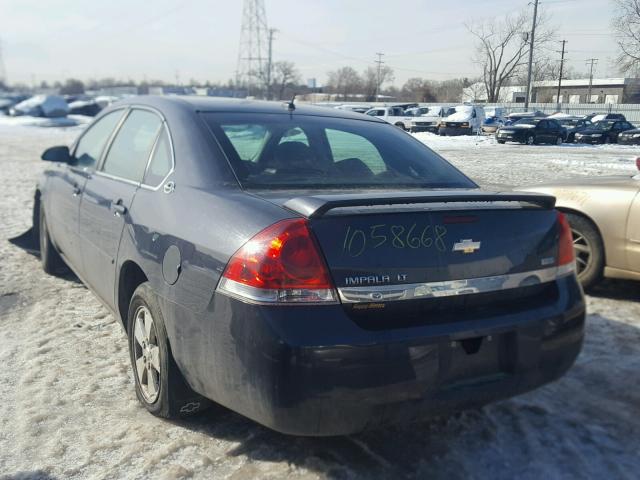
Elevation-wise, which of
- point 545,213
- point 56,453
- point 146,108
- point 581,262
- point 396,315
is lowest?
point 56,453

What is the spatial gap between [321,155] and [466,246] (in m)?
1.20

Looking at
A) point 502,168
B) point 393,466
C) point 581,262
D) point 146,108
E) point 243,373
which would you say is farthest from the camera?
point 502,168

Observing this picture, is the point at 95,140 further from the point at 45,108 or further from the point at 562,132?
the point at 45,108

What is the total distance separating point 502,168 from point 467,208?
15431 mm

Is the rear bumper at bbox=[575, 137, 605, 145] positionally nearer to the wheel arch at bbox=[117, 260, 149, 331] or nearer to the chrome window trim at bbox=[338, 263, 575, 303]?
the chrome window trim at bbox=[338, 263, 575, 303]

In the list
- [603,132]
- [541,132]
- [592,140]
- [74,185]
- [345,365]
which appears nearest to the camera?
[345,365]

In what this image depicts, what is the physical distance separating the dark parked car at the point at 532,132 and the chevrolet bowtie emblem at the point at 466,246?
102ft

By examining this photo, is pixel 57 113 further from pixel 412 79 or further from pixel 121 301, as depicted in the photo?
pixel 412 79

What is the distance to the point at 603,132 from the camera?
3425 centimetres

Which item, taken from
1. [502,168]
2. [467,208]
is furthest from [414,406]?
[502,168]

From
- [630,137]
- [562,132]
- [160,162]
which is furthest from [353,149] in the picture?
[630,137]

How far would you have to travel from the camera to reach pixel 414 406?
2314mm

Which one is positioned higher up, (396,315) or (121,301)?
(396,315)

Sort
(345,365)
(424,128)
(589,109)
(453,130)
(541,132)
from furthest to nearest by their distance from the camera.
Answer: (589,109) < (424,128) < (453,130) < (541,132) < (345,365)
